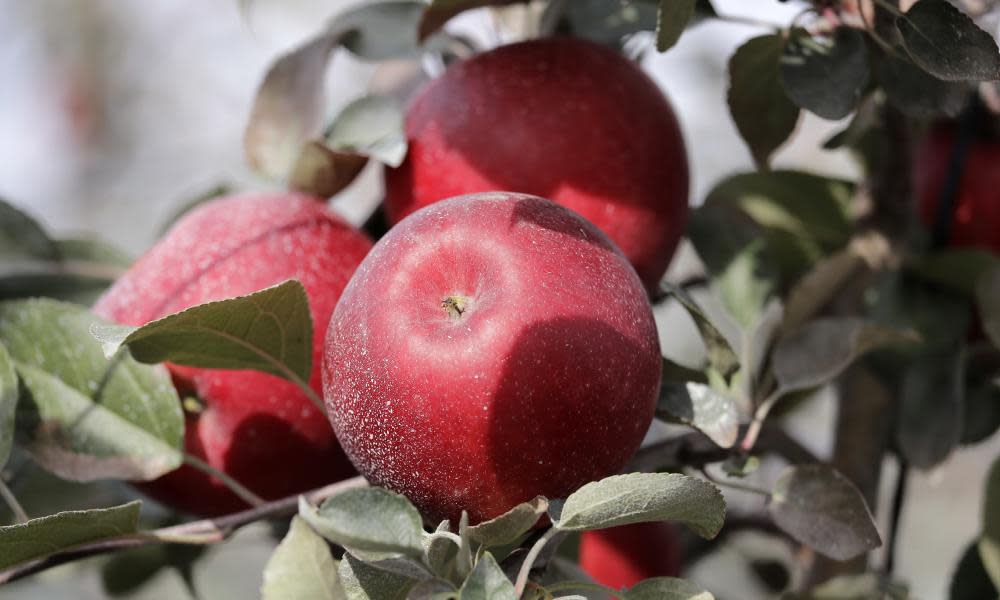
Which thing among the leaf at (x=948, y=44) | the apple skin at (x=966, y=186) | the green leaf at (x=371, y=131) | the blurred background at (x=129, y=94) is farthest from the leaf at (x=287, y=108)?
the blurred background at (x=129, y=94)

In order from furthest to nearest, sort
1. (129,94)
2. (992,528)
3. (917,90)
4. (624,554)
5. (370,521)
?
(129,94) → (624,554) → (992,528) → (917,90) → (370,521)

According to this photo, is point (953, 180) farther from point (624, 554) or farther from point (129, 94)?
point (129, 94)

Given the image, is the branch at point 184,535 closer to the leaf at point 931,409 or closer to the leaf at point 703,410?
the leaf at point 703,410

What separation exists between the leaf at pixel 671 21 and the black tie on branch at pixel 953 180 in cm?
43

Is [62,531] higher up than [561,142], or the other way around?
[561,142]

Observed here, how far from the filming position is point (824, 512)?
1.76ft

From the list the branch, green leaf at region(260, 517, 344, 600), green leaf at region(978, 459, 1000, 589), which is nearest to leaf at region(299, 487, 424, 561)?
green leaf at region(260, 517, 344, 600)

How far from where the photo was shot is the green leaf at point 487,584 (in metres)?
0.36

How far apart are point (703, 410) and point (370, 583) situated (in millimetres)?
209

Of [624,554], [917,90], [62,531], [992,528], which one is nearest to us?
[62,531]

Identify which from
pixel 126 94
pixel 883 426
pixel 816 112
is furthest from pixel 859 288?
pixel 126 94

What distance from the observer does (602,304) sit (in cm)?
44

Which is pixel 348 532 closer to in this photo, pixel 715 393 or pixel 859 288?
pixel 715 393

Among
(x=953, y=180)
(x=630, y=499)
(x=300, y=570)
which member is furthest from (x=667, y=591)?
(x=953, y=180)
